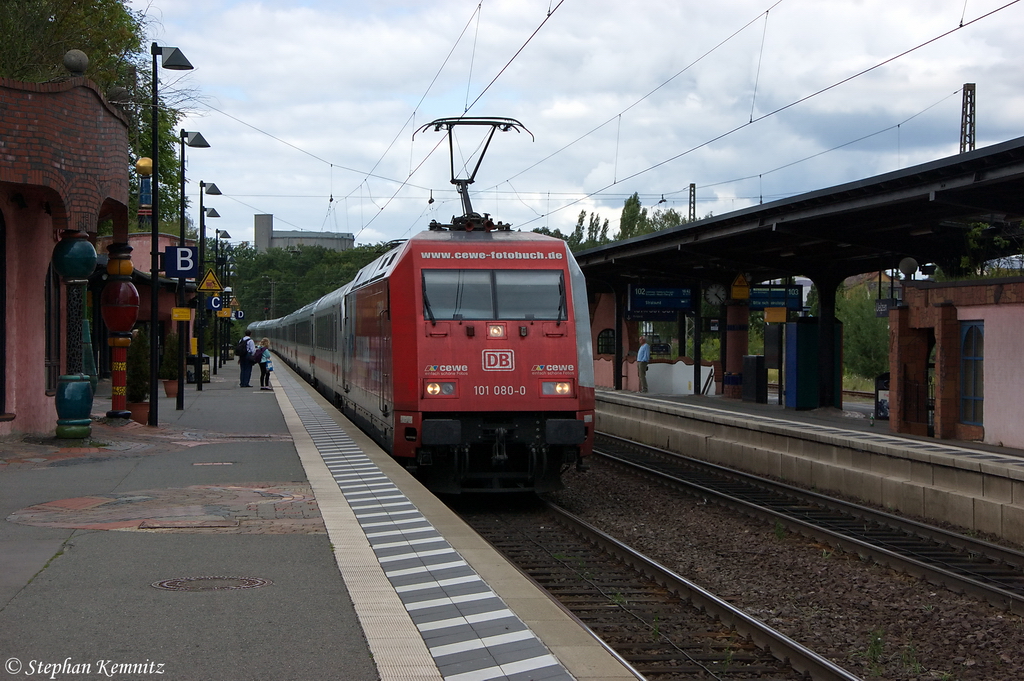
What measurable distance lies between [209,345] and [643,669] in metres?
77.2

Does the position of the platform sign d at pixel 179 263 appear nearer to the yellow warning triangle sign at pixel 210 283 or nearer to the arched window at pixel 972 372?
the yellow warning triangle sign at pixel 210 283

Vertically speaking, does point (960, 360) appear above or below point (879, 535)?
above

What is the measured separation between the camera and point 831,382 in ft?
83.4

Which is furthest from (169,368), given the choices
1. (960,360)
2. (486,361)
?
(960,360)

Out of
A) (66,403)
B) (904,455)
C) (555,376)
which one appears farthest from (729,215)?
(66,403)

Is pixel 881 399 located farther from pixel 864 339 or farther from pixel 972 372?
pixel 864 339

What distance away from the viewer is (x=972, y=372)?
17328 mm

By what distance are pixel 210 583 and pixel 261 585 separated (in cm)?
36

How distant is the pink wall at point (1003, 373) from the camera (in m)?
15.9

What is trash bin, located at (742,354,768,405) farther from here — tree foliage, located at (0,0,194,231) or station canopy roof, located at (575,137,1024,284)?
tree foliage, located at (0,0,194,231)

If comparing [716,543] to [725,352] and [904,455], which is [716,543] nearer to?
[904,455]

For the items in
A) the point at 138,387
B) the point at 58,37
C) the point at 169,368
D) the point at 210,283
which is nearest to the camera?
the point at 58,37

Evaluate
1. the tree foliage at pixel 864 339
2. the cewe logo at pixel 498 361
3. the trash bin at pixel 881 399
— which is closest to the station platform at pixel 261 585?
the cewe logo at pixel 498 361

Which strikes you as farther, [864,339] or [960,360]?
[864,339]
